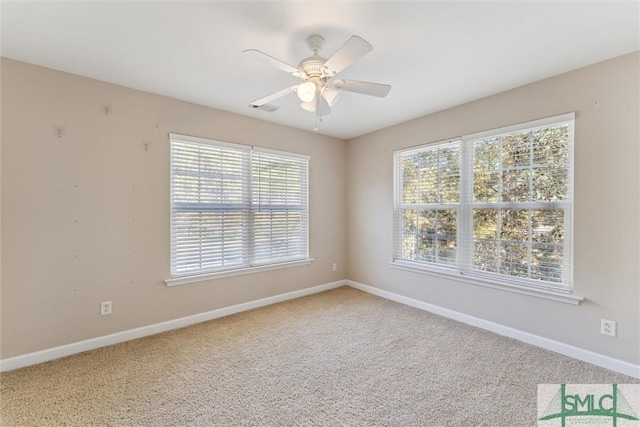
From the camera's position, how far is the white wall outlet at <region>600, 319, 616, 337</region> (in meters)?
2.27

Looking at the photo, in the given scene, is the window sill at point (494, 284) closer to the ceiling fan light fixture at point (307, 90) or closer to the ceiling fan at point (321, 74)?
the ceiling fan at point (321, 74)

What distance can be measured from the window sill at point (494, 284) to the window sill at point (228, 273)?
4.47 ft

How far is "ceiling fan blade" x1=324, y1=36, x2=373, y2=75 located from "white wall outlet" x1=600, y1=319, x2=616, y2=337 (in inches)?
110

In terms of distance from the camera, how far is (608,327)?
2293mm

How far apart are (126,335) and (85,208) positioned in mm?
1255

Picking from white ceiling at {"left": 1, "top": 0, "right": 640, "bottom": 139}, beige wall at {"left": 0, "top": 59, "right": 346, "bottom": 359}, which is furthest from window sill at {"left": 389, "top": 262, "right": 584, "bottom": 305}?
beige wall at {"left": 0, "top": 59, "right": 346, "bottom": 359}

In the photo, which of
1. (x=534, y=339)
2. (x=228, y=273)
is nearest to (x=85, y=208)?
(x=228, y=273)

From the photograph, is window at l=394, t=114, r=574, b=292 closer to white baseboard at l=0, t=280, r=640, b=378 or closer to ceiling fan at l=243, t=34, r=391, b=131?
white baseboard at l=0, t=280, r=640, b=378

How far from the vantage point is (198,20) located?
182cm

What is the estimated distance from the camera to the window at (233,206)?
3.13 metres

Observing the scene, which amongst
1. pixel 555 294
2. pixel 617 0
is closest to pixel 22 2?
pixel 617 0

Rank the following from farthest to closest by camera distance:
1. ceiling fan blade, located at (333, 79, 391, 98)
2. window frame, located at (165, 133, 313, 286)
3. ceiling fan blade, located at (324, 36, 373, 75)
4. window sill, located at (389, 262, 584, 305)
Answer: window frame, located at (165, 133, 313, 286), window sill, located at (389, 262, 584, 305), ceiling fan blade, located at (333, 79, 391, 98), ceiling fan blade, located at (324, 36, 373, 75)

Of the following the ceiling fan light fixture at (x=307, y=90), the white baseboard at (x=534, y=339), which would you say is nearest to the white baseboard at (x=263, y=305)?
the white baseboard at (x=534, y=339)

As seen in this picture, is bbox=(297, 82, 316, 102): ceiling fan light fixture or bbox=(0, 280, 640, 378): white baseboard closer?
bbox=(297, 82, 316, 102): ceiling fan light fixture
